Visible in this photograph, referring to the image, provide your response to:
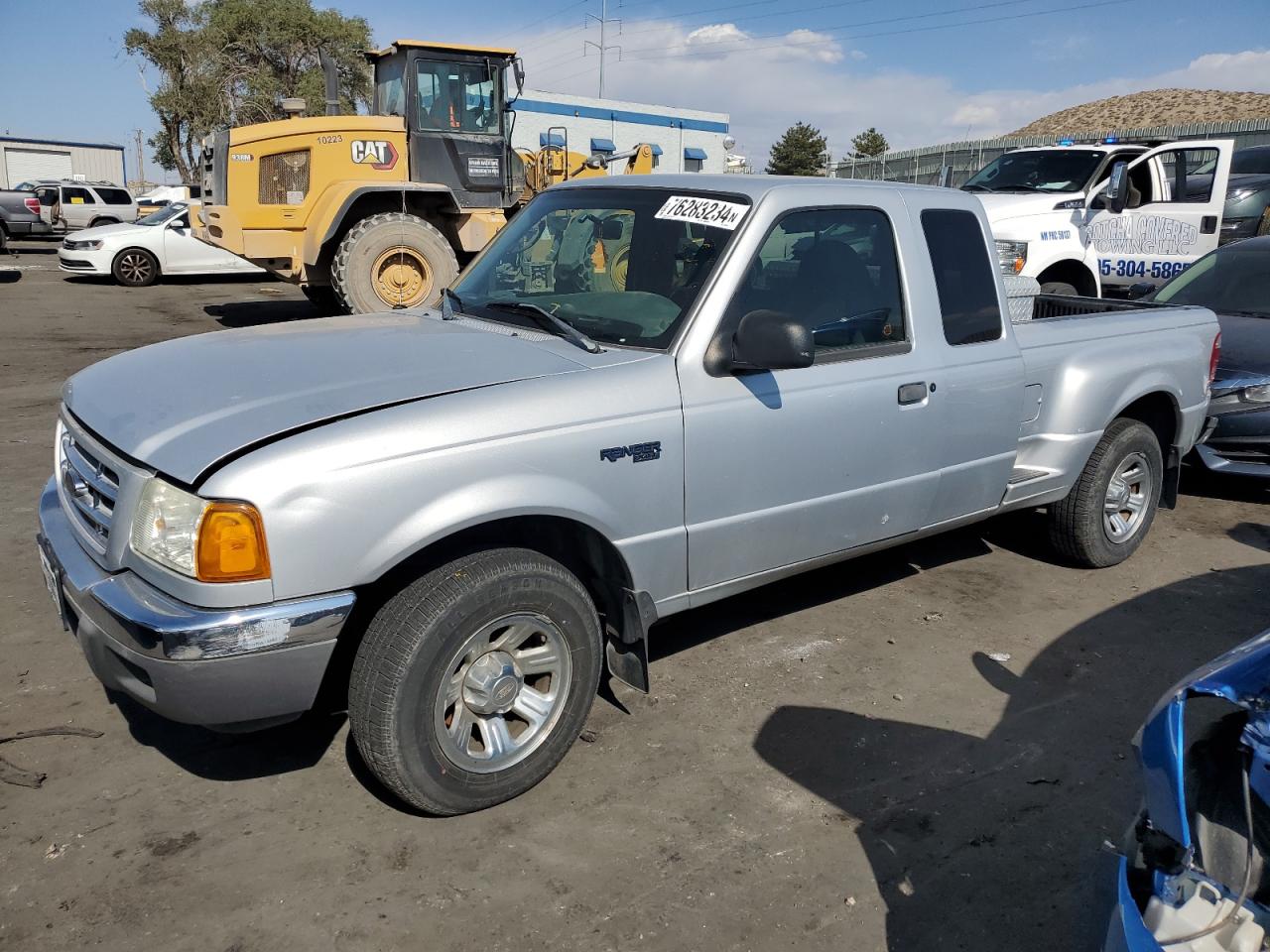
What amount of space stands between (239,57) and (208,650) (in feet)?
155

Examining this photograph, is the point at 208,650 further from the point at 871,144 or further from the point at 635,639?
the point at 871,144

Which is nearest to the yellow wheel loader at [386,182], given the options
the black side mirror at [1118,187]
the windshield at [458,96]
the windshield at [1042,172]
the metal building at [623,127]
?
the windshield at [458,96]

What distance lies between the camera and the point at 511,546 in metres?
3.18

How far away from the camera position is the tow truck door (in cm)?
1023

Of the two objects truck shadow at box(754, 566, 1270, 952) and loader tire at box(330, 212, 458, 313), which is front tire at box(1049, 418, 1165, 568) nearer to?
→ truck shadow at box(754, 566, 1270, 952)

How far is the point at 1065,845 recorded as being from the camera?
306 centimetres

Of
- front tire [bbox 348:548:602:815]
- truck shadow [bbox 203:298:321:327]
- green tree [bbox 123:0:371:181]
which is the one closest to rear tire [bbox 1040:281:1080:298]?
front tire [bbox 348:548:602:815]

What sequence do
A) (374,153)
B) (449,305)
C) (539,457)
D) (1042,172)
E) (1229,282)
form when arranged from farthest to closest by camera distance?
(374,153) < (1042,172) < (1229,282) < (449,305) < (539,457)

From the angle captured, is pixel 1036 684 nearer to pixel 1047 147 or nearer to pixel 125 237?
pixel 1047 147

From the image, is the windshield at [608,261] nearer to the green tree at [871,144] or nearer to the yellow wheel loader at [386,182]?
the yellow wheel loader at [386,182]

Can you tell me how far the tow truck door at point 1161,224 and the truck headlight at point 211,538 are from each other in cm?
978

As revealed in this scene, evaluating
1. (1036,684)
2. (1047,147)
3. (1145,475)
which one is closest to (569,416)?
(1036,684)

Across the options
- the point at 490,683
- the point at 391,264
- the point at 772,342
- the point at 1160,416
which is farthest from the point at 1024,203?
the point at 490,683

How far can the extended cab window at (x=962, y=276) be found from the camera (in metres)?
4.23
